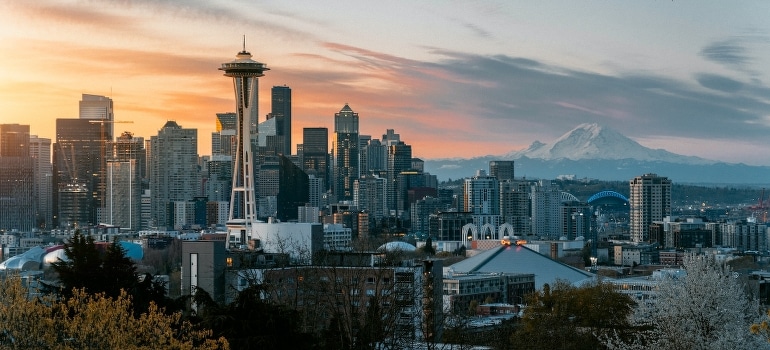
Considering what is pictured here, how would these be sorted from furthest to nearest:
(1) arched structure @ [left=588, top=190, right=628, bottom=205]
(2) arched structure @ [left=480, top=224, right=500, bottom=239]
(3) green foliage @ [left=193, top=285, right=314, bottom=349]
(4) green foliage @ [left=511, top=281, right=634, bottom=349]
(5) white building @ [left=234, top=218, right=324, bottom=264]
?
(1) arched structure @ [left=588, top=190, right=628, bottom=205] → (2) arched structure @ [left=480, top=224, right=500, bottom=239] → (5) white building @ [left=234, top=218, right=324, bottom=264] → (4) green foliage @ [left=511, top=281, right=634, bottom=349] → (3) green foliage @ [left=193, top=285, right=314, bottom=349]

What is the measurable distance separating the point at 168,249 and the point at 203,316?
75.1 metres

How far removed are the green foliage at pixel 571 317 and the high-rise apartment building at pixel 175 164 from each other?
391 ft

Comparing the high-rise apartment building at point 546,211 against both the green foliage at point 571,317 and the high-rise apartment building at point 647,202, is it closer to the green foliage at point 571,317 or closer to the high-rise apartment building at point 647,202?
the high-rise apartment building at point 647,202

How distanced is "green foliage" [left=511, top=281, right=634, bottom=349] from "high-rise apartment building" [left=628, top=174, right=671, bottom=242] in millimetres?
88248

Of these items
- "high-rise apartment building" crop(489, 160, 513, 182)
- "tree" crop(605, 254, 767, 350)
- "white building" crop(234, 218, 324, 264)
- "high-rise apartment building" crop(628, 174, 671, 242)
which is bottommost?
"tree" crop(605, 254, 767, 350)

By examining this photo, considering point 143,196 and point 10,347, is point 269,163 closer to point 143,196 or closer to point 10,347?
point 143,196

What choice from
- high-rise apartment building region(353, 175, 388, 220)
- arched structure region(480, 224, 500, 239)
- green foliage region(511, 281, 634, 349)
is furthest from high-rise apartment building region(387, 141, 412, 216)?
green foliage region(511, 281, 634, 349)

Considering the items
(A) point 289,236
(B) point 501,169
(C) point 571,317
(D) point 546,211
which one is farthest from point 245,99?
(B) point 501,169

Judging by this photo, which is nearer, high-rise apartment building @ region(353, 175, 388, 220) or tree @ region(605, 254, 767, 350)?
tree @ region(605, 254, 767, 350)

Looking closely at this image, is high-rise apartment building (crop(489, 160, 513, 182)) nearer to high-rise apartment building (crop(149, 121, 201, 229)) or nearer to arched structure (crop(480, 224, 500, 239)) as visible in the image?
high-rise apartment building (crop(149, 121, 201, 229))

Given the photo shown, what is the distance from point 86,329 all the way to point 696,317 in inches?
450

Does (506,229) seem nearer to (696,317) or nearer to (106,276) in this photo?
(696,317)

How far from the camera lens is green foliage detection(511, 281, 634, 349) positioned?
34438 mm

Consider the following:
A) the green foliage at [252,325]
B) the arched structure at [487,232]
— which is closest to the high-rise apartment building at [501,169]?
the arched structure at [487,232]
